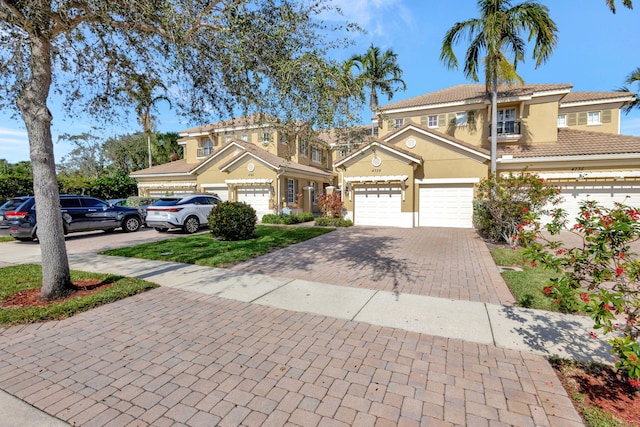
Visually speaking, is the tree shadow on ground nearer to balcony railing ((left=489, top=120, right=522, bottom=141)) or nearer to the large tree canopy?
the large tree canopy

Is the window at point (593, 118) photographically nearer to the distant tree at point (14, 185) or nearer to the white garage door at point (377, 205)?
the white garage door at point (377, 205)

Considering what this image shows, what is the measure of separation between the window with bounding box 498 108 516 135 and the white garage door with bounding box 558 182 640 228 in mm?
4959

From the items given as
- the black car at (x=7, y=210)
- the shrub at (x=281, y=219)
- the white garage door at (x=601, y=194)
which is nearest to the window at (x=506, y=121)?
the white garage door at (x=601, y=194)

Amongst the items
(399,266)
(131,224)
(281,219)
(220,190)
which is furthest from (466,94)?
(131,224)

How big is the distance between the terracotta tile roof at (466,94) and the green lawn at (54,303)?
47.1 ft

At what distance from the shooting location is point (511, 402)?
282 centimetres

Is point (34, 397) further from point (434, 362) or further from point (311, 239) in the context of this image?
point (311, 239)

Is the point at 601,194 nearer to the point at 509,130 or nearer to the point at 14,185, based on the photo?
the point at 509,130

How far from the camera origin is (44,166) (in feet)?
16.8

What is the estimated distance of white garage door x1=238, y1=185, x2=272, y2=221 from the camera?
67.6 feet

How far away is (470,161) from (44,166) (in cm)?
1704

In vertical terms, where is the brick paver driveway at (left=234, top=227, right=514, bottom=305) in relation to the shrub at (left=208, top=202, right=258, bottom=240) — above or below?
below

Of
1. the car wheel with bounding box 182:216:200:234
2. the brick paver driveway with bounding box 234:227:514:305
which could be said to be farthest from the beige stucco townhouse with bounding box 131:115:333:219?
the brick paver driveway with bounding box 234:227:514:305

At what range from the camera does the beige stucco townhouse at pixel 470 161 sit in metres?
14.9
